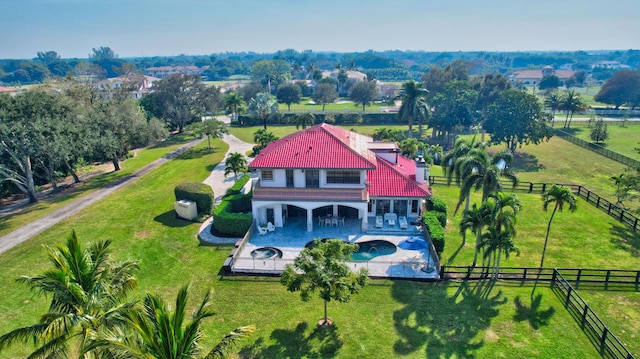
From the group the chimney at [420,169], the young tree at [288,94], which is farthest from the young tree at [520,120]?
the young tree at [288,94]

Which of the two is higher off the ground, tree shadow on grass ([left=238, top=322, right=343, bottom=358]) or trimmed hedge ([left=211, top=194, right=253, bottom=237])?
trimmed hedge ([left=211, top=194, right=253, bottom=237])

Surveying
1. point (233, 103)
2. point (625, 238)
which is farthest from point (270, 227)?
point (233, 103)

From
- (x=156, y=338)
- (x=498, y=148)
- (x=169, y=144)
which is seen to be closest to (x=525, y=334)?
(x=156, y=338)

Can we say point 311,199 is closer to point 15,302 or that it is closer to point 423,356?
point 423,356

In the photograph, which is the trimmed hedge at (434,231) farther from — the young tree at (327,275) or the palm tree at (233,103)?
the palm tree at (233,103)

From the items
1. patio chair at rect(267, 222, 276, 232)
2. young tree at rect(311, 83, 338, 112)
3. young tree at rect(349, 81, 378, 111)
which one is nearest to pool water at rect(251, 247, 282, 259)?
patio chair at rect(267, 222, 276, 232)

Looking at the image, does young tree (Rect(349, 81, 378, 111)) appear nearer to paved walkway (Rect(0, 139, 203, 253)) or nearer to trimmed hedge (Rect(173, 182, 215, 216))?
paved walkway (Rect(0, 139, 203, 253))

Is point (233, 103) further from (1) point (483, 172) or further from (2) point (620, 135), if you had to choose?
(2) point (620, 135)
